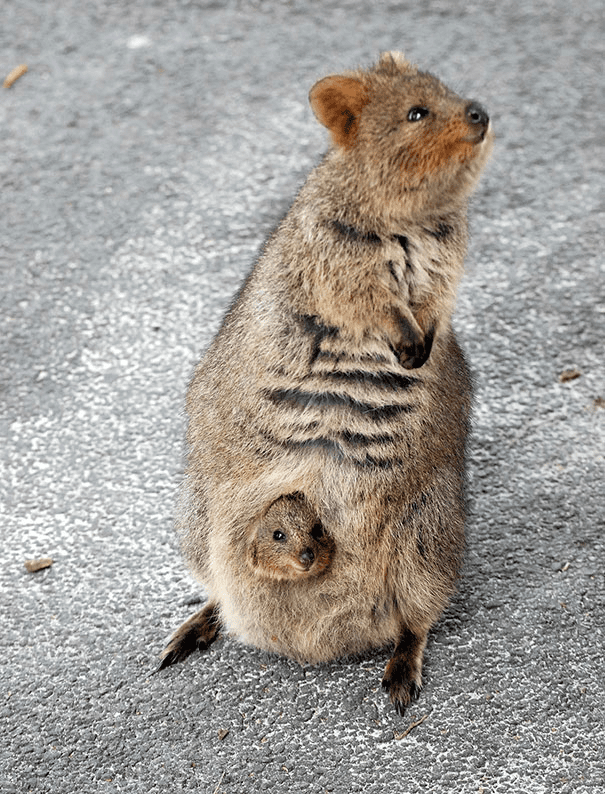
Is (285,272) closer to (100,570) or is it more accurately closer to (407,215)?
(407,215)

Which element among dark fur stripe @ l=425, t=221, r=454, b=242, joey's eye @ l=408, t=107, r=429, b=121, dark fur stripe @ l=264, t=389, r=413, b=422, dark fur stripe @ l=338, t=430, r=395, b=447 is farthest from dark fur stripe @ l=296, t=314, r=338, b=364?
joey's eye @ l=408, t=107, r=429, b=121

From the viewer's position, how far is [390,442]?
2.97 meters

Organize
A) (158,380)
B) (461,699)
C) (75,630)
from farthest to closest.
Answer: (158,380) < (75,630) < (461,699)

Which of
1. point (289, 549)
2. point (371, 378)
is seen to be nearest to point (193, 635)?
point (289, 549)

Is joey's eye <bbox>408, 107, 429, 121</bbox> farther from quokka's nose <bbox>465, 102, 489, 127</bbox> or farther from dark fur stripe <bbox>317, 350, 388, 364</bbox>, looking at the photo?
dark fur stripe <bbox>317, 350, 388, 364</bbox>

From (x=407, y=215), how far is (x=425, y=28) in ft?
12.3

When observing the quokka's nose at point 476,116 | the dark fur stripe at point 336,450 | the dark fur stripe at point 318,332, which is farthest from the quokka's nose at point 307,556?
the quokka's nose at point 476,116

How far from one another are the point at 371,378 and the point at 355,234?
42 centimetres

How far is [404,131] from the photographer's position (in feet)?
9.17

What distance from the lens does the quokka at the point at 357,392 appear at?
2.84m

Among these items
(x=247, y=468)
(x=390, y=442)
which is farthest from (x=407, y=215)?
(x=247, y=468)

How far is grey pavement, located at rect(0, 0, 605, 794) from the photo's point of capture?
3107 mm

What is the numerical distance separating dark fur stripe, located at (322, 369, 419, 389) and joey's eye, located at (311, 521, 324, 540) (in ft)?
1.46

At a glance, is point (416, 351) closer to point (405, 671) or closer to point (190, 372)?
point (405, 671)
